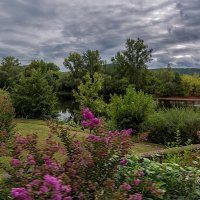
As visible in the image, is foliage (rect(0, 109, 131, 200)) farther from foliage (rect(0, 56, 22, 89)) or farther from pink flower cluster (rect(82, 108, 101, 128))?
foliage (rect(0, 56, 22, 89))

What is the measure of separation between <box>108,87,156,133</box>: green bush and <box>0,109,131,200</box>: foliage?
8.96 m

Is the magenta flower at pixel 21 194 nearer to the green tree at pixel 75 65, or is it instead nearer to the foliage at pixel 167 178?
the foliage at pixel 167 178

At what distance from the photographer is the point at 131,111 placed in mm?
12484

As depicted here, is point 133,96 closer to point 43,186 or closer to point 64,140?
point 64,140

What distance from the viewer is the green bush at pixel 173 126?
420 inches

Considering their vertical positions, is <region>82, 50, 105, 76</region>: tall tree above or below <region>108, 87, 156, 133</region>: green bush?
above

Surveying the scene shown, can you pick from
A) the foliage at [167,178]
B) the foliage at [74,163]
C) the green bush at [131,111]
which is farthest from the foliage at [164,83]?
the foliage at [74,163]

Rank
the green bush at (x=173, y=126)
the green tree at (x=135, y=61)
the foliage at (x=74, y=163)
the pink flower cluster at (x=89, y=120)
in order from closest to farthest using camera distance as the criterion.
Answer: the foliage at (x=74, y=163) → the pink flower cluster at (x=89, y=120) → the green bush at (x=173, y=126) → the green tree at (x=135, y=61)

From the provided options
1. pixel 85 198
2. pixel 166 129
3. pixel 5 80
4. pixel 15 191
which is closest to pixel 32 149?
pixel 85 198

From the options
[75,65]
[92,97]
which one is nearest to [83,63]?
[75,65]

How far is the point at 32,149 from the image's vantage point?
10.7ft

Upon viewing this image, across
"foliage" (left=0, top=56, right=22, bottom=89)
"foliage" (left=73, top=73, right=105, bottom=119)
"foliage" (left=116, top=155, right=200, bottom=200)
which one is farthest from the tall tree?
"foliage" (left=116, top=155, right=200, bottom=200)

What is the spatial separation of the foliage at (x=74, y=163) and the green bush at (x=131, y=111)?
8.96m

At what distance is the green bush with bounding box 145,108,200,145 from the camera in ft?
35.0
